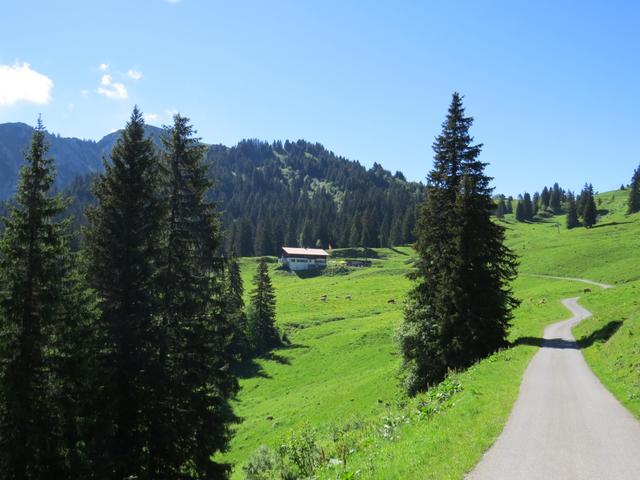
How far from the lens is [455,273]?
28.3m

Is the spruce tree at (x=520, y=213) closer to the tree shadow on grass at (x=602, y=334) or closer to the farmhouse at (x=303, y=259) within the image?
the farmhouse at (x=303, y=259)

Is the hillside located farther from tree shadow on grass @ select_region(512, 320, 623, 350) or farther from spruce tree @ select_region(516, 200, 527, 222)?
spruce tree @ select_region(516, 200, 527, 222)

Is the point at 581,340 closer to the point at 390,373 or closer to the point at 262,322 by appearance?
the point at 390,373

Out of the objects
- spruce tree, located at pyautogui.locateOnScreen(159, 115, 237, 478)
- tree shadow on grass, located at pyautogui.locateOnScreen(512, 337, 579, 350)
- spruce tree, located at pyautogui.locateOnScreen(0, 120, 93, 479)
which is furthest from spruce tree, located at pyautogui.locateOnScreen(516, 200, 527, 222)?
spruce tree, located at pyautogui.locateOnScreen(0, 120, 93, 479)

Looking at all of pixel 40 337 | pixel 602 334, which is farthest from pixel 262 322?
pixel 40 337

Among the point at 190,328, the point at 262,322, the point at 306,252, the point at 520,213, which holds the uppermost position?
the point at 520,213

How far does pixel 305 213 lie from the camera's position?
19188cm

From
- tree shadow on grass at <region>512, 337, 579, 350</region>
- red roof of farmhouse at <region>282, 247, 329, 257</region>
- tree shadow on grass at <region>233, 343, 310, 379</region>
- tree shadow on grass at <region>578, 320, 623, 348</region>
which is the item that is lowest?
tree shadow on grass at <region>233, 343, 310, 379</region>

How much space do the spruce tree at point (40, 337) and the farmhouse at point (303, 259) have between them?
11751cm

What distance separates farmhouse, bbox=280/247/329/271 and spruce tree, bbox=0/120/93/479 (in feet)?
386

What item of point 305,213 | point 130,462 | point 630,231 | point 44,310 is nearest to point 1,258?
point 44,310

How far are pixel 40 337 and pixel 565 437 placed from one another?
17.0 metres

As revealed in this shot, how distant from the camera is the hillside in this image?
44.4ft

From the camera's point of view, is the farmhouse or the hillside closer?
the hillside
